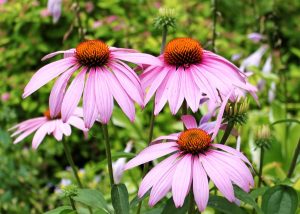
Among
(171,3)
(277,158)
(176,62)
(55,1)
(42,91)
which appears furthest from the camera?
(171,3)

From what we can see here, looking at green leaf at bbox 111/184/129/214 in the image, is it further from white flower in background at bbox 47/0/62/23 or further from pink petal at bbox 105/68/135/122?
white flower in background at bbox 47/0/62/23

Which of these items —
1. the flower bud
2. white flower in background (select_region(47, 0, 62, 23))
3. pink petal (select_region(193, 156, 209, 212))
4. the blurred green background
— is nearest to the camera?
pink petal (select_region(193, 156, 209, 212))

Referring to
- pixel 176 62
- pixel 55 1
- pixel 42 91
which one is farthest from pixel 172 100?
pixel 42 91

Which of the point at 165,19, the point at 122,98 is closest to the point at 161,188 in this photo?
the point at 122,98

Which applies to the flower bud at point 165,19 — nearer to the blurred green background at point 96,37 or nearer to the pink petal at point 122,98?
the pink petal at point 122,98

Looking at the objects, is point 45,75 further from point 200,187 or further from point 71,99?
point 200,187

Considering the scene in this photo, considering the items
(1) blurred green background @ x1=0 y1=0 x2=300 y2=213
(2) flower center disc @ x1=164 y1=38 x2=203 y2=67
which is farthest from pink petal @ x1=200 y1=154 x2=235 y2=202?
(1) blurred green background @ x1=0 y1=0 x2=300 y2=213

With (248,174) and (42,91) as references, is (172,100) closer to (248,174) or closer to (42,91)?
(248,174)
